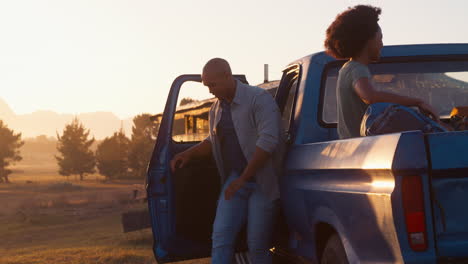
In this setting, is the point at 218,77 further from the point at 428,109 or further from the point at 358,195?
the point at 358,195

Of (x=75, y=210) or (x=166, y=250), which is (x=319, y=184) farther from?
(x=75, y=210)

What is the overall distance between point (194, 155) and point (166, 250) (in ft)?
2.93

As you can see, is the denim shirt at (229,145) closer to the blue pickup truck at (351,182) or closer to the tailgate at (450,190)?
the blue pickup truck at (351,182)

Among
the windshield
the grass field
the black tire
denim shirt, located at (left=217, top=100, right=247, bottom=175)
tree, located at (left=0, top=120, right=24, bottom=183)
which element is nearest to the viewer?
the black tire

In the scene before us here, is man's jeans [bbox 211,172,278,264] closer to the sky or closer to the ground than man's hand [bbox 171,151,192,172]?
closer to the ground

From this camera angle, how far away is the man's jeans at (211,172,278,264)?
4.27m

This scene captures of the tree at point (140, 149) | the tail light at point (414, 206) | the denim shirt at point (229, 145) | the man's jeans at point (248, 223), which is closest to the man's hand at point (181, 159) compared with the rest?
the denim shirt at point (229, 145)

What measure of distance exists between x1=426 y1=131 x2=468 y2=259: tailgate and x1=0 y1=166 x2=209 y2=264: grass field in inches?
304

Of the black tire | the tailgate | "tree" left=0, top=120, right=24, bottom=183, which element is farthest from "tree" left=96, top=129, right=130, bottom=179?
the tailgate

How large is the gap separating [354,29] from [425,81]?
91cm

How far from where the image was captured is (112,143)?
3317 inches

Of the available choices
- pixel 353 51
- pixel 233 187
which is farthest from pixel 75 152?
pixel 353 51

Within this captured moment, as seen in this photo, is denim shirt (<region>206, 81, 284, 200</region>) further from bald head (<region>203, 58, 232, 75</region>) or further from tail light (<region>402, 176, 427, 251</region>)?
tail light (<region>402, 176, 427, 251</region>)

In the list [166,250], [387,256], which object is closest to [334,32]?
[387,256]
